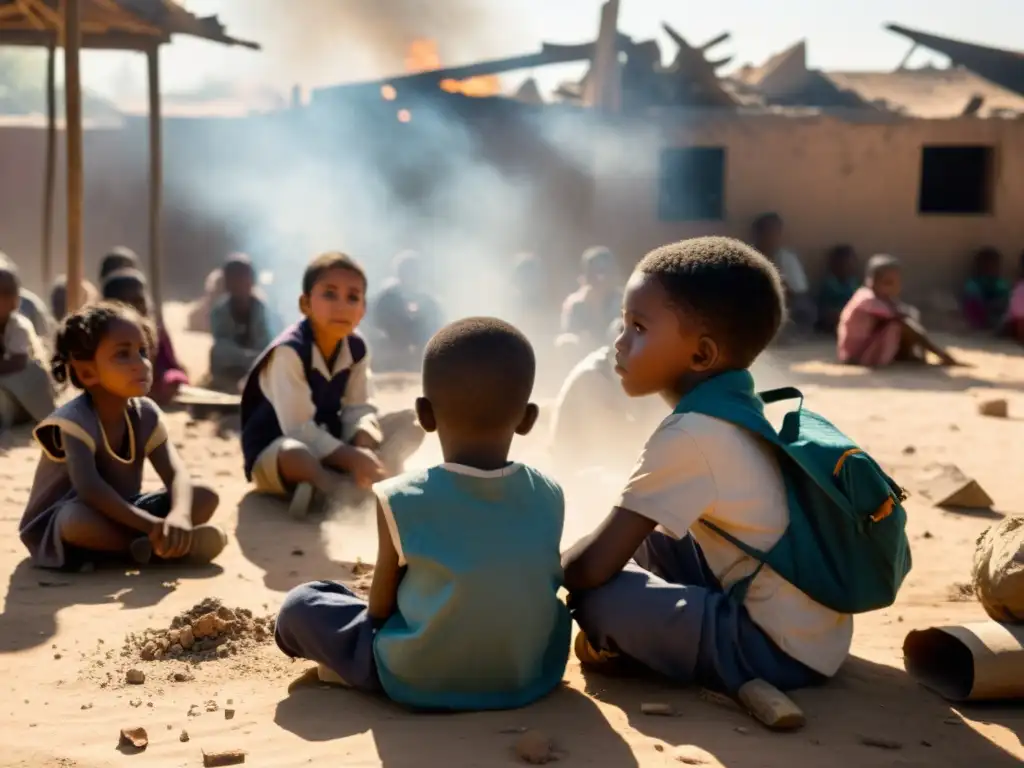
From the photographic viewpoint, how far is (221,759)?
2.66m

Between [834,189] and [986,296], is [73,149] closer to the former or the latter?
[834,189]

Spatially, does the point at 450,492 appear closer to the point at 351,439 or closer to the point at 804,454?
the point at 804,454

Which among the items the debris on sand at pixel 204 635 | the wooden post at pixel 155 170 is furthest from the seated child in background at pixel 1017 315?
the debris on sand at pixel 204 635

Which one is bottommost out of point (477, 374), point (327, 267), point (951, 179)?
point (477, 374)

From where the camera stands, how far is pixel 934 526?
17.5 feet

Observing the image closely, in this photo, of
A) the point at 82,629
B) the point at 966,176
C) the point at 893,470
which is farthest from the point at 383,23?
the point at 82,629

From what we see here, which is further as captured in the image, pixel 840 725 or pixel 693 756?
pixel 840 725

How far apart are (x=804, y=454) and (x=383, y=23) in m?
31.0

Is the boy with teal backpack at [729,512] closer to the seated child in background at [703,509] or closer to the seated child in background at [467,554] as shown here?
the seated child in background at [703,509]

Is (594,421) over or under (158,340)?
under

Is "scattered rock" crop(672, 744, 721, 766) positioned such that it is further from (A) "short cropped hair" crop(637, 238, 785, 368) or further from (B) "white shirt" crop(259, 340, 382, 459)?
(B) "white shirt" crop(259, 340, 382, 459)

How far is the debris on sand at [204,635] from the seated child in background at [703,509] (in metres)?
1.06

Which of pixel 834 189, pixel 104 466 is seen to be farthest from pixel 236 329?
pixel 834 189

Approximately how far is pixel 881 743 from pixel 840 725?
12 centimetres
